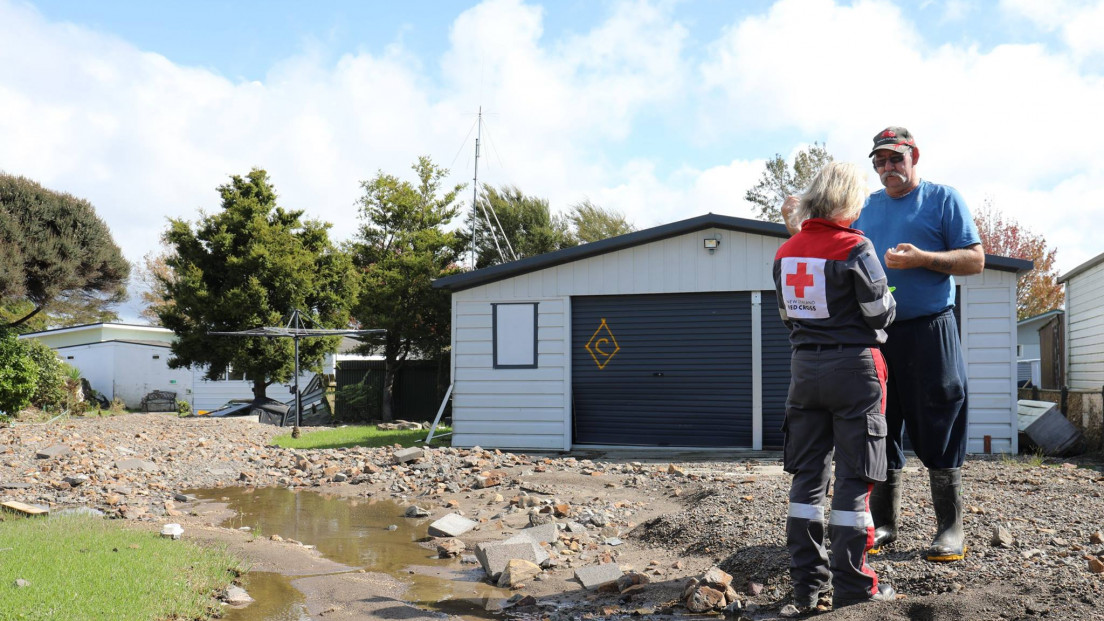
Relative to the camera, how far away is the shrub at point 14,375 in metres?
15.9

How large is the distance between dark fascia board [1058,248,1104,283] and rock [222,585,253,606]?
14029mm

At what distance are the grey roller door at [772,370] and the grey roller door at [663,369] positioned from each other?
22 centimetres

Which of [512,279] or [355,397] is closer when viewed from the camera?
[512,279]

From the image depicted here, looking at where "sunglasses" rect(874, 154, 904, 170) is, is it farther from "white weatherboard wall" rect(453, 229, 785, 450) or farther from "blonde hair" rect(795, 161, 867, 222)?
"white weatherboard wall" rect(453, 229, 785, 450)

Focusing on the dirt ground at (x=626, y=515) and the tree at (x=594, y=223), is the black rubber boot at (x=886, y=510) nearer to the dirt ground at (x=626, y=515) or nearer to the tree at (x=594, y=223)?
the dirt ground at (x=626, y=515)

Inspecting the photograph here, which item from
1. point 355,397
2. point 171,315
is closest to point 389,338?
point 355,397

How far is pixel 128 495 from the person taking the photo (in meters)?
8.29

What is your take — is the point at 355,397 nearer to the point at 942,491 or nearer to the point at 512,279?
the point at 512,279

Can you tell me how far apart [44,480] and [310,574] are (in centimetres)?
575

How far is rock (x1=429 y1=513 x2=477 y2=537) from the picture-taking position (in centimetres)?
631

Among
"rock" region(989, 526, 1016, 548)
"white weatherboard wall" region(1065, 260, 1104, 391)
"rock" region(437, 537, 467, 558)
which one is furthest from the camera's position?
"white weatherboard wall" region(1065, 260, 1104, 391)

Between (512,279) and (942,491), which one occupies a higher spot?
(512,279)

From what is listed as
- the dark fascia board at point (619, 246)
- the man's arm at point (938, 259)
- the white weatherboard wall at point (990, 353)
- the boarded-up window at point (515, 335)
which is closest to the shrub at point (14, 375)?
the dark fascia board at point (619, 246)

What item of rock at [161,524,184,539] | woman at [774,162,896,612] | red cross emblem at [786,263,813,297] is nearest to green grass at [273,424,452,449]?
rock at [161,524,184,539]
